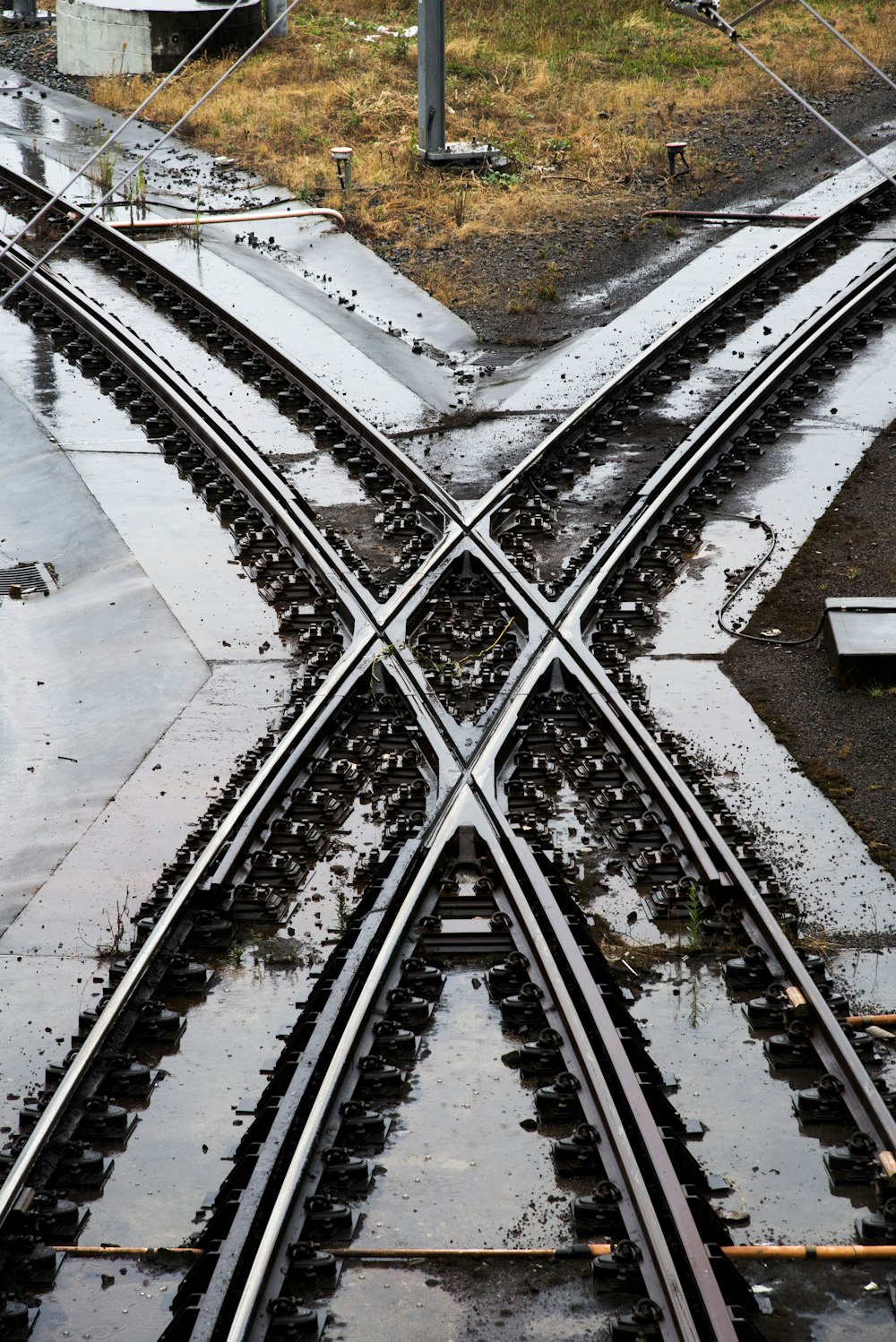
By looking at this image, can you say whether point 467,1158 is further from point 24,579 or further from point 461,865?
point 24,579

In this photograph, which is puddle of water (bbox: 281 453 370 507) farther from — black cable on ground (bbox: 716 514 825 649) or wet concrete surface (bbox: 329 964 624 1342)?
wet concrete surface (bbox: 329 964 624 1342)

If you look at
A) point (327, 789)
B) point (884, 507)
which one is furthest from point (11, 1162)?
point (884, 507)

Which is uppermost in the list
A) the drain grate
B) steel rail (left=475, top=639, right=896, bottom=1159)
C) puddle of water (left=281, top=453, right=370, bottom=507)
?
puddle of water (left=281, top=453, right=370, bottom=507)

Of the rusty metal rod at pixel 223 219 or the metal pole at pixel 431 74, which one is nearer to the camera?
the rusty metal rod at pixel 223 219

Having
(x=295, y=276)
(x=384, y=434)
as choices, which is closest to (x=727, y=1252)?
(x=384, y=434)

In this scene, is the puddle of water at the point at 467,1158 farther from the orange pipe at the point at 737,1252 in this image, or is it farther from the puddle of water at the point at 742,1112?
the puddle of water at the point at 742,1112

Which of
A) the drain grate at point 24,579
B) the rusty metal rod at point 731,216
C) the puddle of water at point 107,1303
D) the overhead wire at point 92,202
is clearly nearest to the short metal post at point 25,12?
the overhead wire at point 92,202

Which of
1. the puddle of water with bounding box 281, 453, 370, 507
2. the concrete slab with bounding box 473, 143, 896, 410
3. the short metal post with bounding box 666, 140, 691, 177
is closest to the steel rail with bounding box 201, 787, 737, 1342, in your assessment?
the puddle of water with bounding box 281, 453, 370, 507
